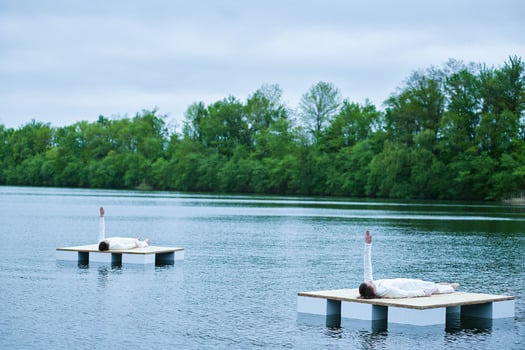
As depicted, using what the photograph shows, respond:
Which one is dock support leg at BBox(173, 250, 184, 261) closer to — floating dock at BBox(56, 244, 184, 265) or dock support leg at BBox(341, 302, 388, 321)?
floating dock at BBox(56, 244, 184, 265)

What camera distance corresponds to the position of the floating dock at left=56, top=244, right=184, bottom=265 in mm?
28547

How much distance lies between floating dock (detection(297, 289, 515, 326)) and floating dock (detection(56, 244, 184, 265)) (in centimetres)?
1031

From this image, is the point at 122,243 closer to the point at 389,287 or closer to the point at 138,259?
the point at 138,259

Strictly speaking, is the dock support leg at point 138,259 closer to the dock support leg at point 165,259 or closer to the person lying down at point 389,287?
the dock support leg at point 165,259

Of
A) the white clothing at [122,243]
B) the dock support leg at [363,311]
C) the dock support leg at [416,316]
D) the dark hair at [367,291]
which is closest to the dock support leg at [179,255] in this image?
the white clothing at [122,243]

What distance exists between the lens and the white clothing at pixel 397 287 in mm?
18328

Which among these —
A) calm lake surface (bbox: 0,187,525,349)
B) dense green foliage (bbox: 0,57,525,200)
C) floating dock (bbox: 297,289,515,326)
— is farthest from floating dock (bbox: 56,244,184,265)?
dense green foliage (bbox: 0,57,525,200)

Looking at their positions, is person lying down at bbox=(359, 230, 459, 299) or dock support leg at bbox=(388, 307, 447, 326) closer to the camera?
dock support leg at bbox=(388, 307, 447, 326)

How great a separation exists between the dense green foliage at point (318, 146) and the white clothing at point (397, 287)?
77.7 metres

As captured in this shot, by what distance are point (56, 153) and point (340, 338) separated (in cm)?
15255

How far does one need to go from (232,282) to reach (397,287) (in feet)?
24.1

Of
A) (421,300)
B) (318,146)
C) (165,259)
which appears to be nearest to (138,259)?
(165,259)

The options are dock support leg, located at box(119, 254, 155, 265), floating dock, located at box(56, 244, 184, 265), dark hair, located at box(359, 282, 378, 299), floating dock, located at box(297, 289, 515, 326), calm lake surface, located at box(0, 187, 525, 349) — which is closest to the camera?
calm lake surface, located at box(0, 187, 525, 349)

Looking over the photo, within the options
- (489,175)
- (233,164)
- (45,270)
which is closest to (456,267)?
(45,270)
